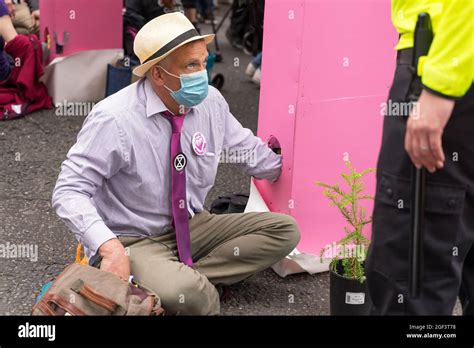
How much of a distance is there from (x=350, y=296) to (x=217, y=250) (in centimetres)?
60

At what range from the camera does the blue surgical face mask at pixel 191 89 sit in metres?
3.25

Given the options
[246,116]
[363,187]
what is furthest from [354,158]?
[246,116]

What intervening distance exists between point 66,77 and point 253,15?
2.13 meters

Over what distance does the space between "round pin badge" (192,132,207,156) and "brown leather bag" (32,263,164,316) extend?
0.70 m

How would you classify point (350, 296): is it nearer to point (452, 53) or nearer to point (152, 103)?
point (152, 103)

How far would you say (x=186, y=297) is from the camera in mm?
3168

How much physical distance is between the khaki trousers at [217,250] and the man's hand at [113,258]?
20cm

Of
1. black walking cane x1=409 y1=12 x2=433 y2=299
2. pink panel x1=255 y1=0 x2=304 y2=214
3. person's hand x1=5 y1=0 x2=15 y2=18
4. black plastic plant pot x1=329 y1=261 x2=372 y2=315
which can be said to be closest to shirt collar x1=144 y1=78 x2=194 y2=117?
pink panel x1=255 y1=0 x2=304 y2=214

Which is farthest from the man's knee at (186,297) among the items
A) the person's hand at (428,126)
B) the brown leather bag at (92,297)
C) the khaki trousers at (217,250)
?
the person's hand at (428,126)

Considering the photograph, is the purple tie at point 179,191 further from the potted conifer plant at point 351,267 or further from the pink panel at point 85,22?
the pink panel at point 85,22

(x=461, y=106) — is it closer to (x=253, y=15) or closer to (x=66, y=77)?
(x=66, y=77)

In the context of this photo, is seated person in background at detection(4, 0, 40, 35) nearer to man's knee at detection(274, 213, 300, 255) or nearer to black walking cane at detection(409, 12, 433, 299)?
man's knee at detection(274, 213, 300, 255)

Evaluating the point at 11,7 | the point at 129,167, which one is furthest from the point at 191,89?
the point at 11,7
